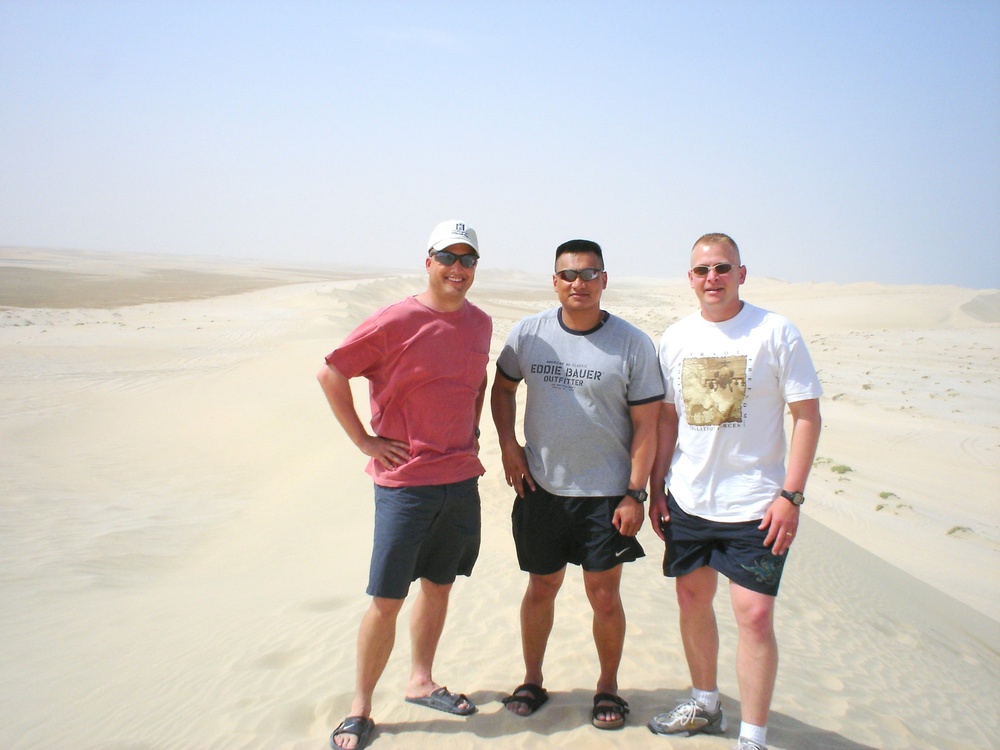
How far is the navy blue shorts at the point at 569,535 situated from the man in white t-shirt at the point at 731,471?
0.23 meters

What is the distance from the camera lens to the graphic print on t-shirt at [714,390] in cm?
285

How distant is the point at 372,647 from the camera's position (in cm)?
306

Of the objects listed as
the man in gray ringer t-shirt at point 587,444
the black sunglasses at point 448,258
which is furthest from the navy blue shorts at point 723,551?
the black sunglasses at point 448,258

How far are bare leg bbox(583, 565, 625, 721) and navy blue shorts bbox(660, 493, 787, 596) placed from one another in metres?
0.26

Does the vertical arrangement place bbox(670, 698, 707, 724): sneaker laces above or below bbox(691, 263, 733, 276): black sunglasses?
below

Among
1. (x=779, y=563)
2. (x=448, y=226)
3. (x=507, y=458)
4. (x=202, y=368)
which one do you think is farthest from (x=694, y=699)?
(x=202, y=368)

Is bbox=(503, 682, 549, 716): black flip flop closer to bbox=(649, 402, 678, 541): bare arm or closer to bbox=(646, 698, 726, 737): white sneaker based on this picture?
bbox=(646, 698, 726, 737): white sneaker

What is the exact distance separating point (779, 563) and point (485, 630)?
7.12 feet

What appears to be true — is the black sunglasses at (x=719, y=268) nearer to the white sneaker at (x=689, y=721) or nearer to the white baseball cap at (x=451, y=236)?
the white baseball cap at (x=451, y=236)

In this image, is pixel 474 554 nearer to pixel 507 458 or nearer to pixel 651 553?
pixel 507 458

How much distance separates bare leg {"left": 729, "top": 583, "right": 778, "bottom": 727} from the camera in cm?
275

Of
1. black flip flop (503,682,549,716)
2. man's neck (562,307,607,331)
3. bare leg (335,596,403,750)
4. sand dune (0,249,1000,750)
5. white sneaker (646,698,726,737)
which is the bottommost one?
sand dune (0,249,1000,750)

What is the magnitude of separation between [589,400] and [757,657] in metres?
1.21

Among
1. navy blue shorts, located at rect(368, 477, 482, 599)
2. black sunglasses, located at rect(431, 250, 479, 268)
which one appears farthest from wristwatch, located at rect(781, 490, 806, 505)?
black sunglasses, located at rect(431, 250, 479, 268)
